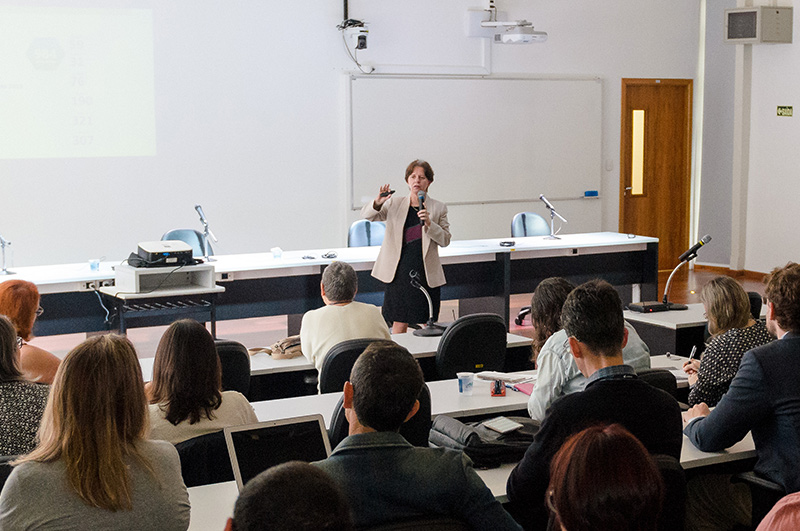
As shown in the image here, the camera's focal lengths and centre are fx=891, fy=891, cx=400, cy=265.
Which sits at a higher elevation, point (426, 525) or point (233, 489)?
point (426, 525)

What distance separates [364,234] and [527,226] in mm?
1623

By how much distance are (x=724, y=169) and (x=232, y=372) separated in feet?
27.7

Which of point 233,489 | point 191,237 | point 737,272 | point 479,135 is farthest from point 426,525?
point 737,272

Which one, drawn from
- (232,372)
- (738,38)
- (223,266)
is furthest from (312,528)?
(738,38)

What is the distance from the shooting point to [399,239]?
5809mm

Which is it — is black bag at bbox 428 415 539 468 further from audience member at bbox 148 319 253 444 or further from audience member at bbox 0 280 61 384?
audience member at bbox 0 280 61 384

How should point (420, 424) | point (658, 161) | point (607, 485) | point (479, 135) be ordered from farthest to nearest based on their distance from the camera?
point (658, 161), point (479, 135), point (420, 424), point (607, 485)

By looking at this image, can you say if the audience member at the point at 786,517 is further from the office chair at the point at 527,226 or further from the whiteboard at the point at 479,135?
the whiteboard at the point at 479,135

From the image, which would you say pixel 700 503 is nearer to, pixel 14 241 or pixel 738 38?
pixel 14 241

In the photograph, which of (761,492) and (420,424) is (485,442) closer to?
(420,424)

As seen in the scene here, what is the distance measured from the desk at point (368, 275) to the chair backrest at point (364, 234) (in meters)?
0.17

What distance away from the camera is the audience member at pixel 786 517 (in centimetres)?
153

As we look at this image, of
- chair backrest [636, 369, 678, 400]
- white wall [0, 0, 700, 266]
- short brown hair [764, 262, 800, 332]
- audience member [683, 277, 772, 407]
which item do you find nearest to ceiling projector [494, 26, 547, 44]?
white wall [0, 0, 700, 266]

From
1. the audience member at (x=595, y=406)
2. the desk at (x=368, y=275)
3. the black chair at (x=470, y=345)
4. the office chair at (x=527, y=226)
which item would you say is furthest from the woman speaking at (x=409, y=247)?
the audience member at (x=595, y=406)
